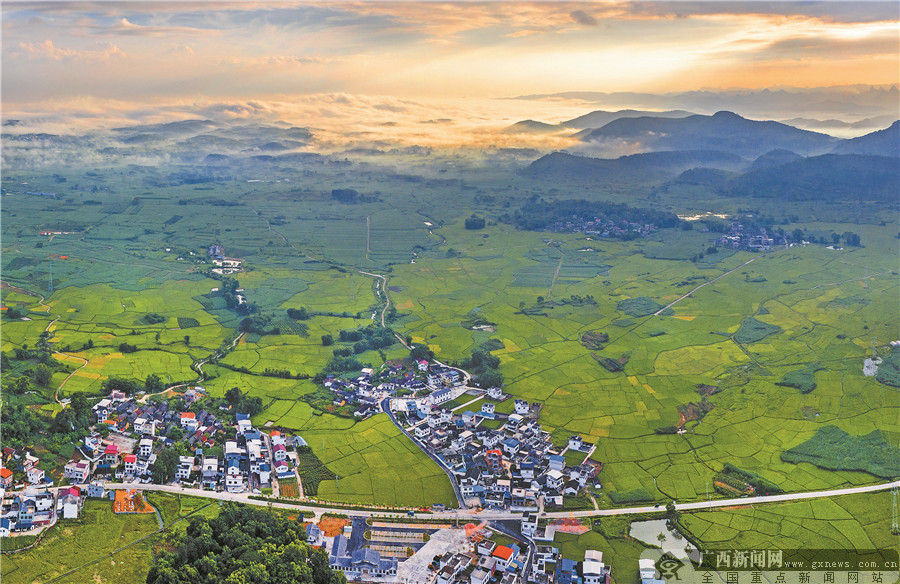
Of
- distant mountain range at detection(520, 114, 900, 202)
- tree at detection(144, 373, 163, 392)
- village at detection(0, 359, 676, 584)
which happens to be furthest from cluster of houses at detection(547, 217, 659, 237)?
tree at detection(144, 373, 163, 392)

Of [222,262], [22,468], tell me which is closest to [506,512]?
[22,468]

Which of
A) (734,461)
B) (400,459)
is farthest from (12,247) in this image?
(734,461)

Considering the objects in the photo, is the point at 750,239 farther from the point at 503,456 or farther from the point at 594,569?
the point at 594,569

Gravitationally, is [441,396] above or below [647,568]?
below

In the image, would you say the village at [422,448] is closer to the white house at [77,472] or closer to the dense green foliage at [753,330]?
the white house at [77,472]

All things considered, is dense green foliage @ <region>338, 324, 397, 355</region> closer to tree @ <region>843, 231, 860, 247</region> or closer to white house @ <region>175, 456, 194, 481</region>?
white house @ <region>175, 456, 194, 481</region>

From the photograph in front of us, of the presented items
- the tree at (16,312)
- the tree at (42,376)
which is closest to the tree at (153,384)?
the tree at (42,376)

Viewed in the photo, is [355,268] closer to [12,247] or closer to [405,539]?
[12,247]
